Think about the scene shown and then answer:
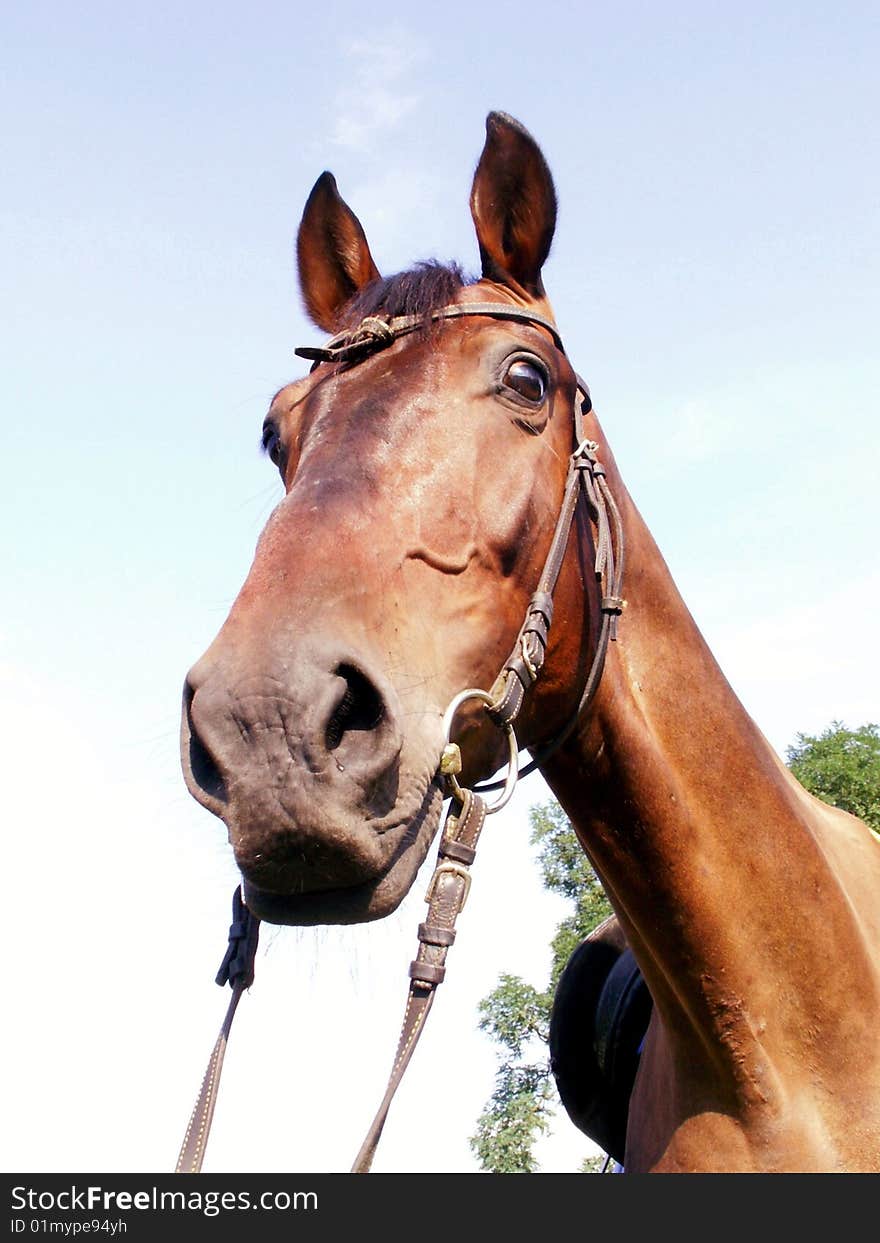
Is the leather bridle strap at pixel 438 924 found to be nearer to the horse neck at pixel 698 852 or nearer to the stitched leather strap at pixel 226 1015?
the stitched leather strap at pixel 226 1015

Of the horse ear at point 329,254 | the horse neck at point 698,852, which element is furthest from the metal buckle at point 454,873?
the horse ear at point 329,254

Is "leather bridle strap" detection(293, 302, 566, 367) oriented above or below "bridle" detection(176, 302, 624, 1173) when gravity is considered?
above

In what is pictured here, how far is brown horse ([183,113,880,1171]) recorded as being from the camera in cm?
230

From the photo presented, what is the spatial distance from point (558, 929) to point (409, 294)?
A: 3179cm

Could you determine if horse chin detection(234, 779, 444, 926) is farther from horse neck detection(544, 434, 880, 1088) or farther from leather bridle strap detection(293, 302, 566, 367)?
leather bridle strap detection(293, 302, 566, 367)

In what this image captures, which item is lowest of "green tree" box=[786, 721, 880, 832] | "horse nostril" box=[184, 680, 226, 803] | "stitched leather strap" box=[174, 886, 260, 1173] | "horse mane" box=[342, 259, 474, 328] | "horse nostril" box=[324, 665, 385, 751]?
"stitched leather strap" box=[174, 886, 260, 1173]

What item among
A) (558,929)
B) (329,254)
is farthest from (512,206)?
(558,929)

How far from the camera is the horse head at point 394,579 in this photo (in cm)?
224

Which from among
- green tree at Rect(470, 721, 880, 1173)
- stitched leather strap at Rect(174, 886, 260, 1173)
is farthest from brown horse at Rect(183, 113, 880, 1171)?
green tree at Rect(470, 721, 880, 1173)

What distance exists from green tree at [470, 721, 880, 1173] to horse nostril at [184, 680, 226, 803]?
97.1ft

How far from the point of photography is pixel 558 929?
1307 inches

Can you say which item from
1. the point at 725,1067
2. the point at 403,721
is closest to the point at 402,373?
the point at 403,721

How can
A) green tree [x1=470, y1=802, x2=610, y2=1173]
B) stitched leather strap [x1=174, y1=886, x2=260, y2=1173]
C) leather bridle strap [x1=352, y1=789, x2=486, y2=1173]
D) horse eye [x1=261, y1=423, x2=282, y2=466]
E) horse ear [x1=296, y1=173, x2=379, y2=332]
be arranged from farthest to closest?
1. green tree [x1=470, y1=802, x2=610, y2=1173]
2. horse ear [x1=296, y1=173, x2=379, y2=332]
3. horse eye [x1=261, y1=423, x2=282, y2=466]
4. stitched leather strap [x1=174, y1=886, x2=260, y2=1173]
5. leather bridle strap [x1=352, y1=789, x2=486, y2=1173]
